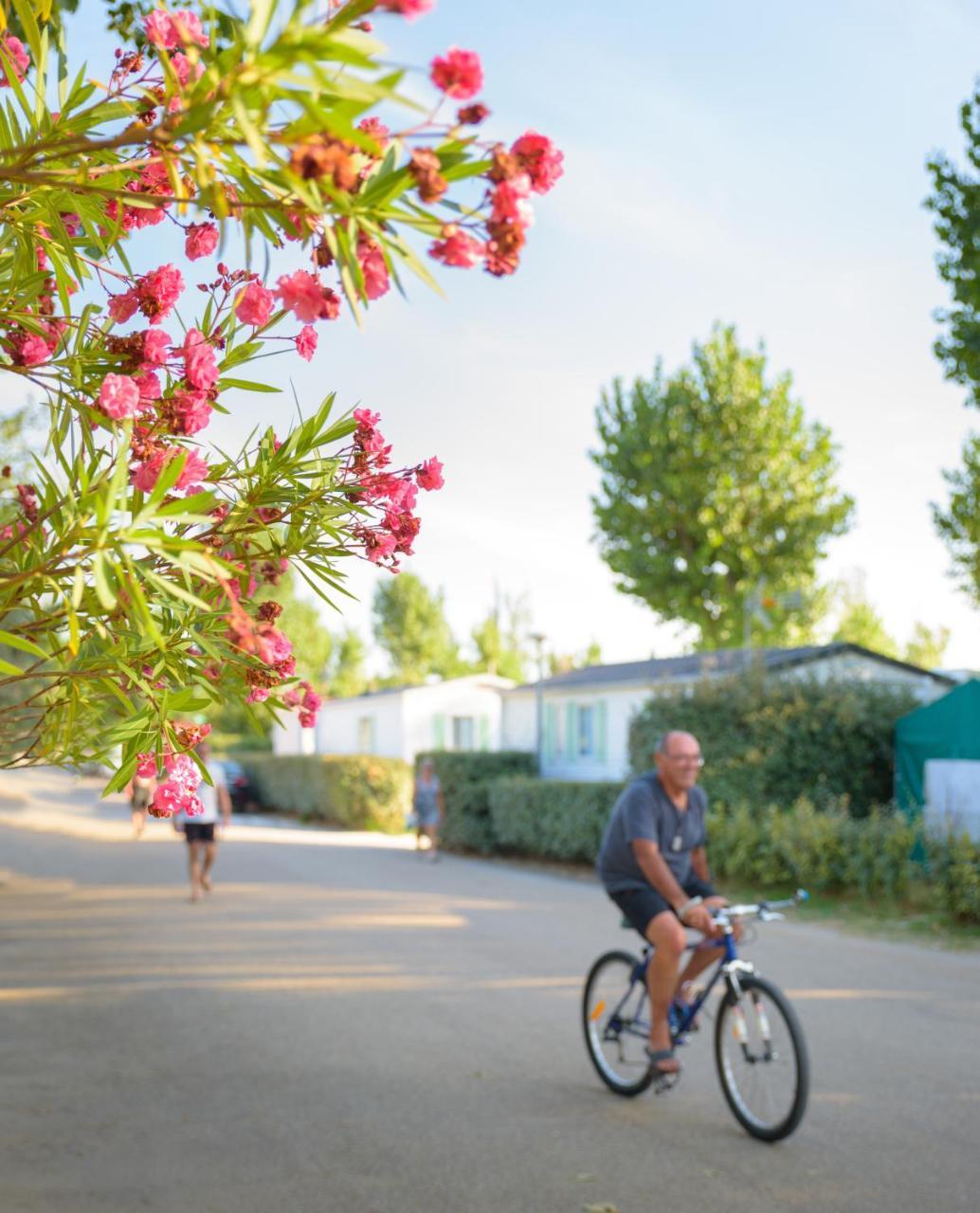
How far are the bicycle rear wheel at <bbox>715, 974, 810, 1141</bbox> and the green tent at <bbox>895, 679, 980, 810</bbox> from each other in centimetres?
1141

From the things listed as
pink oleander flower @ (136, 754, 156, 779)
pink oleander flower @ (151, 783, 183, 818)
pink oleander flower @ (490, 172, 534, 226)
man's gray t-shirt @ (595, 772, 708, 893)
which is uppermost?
pink oleander flower @ (490, 172, 534, 226)

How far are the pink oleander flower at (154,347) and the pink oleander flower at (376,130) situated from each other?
81cm

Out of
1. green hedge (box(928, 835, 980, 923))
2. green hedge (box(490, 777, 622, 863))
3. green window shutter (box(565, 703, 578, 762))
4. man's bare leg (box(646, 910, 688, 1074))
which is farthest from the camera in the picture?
green window shutter (box(565, 703, 578, 762))

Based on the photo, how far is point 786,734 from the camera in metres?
19.3

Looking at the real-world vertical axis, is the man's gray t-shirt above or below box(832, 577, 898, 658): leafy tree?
below

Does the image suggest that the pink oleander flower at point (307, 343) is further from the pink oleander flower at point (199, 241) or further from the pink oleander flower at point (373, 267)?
the pink oleander flower at point (373, 267)

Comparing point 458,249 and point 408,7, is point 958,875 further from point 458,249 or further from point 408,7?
point 408,7

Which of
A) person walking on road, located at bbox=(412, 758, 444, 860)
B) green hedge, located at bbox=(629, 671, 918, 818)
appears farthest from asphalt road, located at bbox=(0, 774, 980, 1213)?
person walking on road, located at bbox=(412, 758, 444, 860)

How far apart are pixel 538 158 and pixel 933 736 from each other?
18.3 m

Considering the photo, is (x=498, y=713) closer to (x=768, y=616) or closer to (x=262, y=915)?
(x=768, y=616)

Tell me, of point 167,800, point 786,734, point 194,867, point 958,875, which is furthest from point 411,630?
point 167,800

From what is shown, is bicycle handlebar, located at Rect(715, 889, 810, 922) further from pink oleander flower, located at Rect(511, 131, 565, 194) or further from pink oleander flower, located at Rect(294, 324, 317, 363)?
pink oleander flower, located at Rect(511, 131, 565, 194)

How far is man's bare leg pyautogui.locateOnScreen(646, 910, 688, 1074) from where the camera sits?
6.27m

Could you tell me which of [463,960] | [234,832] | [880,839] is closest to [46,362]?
[463,960]
